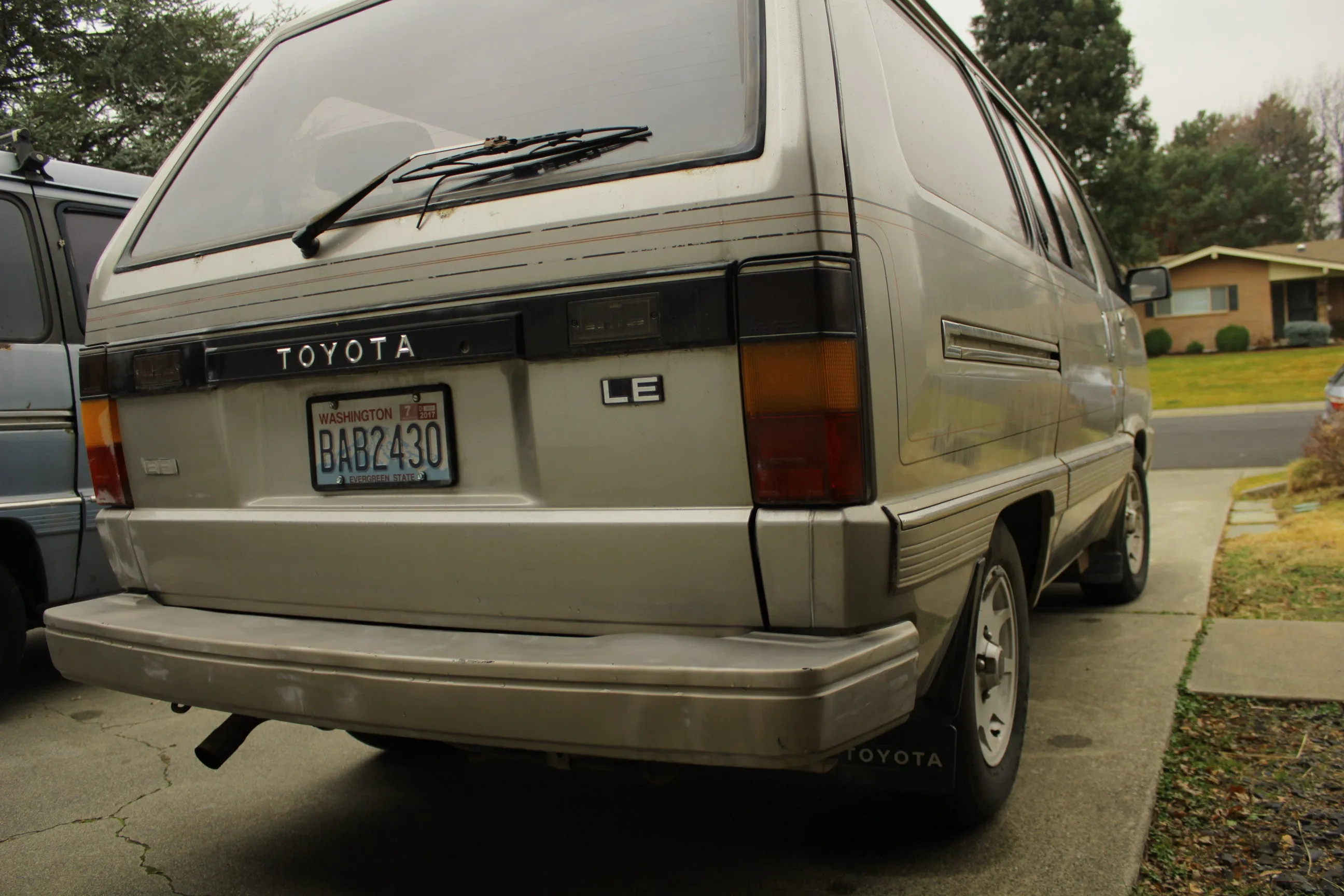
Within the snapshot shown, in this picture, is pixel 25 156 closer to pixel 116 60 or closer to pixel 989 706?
pixel 989 706

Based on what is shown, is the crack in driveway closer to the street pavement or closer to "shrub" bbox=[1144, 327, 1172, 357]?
the street pavement

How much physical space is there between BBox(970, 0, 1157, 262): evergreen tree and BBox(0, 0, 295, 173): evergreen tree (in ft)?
79.3

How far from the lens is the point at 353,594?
2326mm

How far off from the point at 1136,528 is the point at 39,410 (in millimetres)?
4950

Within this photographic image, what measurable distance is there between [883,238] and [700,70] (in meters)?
0.50

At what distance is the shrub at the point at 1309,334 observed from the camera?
3444cm

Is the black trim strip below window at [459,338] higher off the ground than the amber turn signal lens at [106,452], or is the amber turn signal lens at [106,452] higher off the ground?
the black trim strip below window at [459,338]

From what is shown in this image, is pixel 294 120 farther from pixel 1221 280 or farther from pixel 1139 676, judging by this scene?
pixel 1221 280

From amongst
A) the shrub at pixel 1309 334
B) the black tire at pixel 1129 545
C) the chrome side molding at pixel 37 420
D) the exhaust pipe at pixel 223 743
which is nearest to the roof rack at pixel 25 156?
the chrome side molding at pixel 37 420

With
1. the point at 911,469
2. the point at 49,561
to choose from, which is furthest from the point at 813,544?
the point at 49,561

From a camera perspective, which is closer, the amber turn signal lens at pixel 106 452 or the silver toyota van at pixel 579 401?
the silver toyota van at pixel 579 401

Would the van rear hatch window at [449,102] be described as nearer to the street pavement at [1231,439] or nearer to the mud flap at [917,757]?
the mud flap at [917,757]

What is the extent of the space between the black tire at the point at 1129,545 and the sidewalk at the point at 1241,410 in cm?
1515

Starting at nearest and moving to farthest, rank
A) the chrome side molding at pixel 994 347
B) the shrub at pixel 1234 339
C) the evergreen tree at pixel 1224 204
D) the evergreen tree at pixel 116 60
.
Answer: the chrome side molding at pixel 994 347 < the evergreen tree at pixel 116 60 < the shrub at pixel 1234 339 < the evergreen tree at pixel 1224 204
